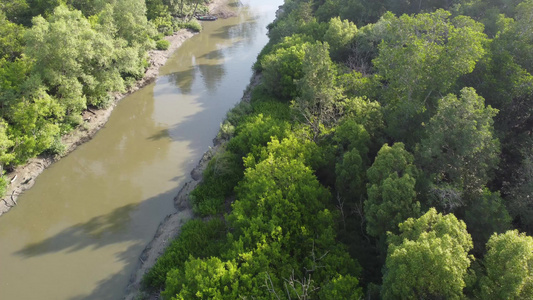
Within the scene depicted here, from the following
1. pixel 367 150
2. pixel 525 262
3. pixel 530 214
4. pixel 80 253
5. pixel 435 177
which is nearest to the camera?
pixel 525 262

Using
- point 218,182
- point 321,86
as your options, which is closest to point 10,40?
point 218,182

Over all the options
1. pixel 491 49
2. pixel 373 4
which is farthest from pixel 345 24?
pixel 491 49

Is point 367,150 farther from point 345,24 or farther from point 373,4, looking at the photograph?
point 373,4

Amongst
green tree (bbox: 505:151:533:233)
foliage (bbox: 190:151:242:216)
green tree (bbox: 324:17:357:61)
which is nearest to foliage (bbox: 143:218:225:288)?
foliage (bbox: 190:151:242:216)

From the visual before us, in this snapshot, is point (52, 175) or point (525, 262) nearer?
point (525, 262)

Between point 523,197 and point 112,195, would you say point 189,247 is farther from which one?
point 523,197

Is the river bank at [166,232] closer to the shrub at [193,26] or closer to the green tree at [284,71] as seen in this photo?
the green tree at [284,71]

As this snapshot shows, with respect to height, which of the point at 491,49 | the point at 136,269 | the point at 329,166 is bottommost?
the point at 136,269
